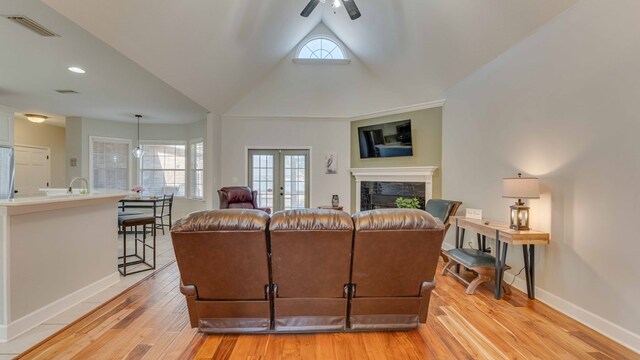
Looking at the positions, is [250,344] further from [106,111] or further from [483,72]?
[106,111]

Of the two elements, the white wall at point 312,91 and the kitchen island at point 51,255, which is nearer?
the kitchen island at point 51,255

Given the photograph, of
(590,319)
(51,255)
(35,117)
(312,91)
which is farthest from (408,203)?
(35,117)

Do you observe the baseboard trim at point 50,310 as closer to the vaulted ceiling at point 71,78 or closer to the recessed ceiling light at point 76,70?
the vaulted ceiling at point 71,78

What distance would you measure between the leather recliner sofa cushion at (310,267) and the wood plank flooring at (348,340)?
156 millimetres

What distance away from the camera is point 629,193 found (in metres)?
2.17

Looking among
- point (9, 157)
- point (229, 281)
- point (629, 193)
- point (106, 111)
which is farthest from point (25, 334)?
point (106, 111)

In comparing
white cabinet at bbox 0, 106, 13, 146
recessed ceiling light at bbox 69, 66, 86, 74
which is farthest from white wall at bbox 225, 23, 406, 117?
white cabinet at bbox 0, 106, 13, 146

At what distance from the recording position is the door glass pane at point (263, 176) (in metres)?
6.64

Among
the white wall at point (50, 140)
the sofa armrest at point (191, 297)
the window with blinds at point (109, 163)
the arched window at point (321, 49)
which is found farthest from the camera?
the window with blinds at point (109, 163)

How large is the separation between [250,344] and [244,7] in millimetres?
4122

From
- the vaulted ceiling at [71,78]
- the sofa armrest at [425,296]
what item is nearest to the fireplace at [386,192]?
the sofa armrest at [425,296]

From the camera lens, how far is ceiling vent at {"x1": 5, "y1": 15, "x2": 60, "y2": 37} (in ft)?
8.45

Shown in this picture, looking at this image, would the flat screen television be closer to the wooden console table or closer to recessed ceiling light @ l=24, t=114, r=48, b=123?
the wooden console table

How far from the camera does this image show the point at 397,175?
5.72 m
